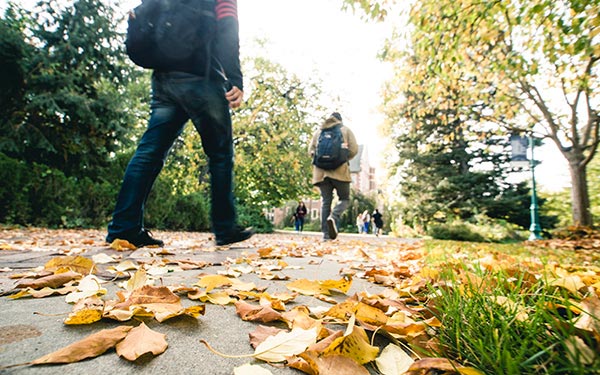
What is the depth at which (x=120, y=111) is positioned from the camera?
28.6ft

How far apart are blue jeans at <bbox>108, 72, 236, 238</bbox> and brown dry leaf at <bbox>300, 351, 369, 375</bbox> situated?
2.16 metres

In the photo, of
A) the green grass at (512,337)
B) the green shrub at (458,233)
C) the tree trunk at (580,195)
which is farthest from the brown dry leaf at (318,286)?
the green shrub at (458,233)

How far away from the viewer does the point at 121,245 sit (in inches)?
92.3

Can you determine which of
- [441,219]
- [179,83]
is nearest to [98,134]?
[179,83]

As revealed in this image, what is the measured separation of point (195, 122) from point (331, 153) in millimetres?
2831

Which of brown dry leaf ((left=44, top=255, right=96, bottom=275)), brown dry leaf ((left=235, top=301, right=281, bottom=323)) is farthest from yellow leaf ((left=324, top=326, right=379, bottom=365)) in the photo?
brown dry leaf ((left=44, top=255, right=96, bottom=275))

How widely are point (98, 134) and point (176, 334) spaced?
9724mm

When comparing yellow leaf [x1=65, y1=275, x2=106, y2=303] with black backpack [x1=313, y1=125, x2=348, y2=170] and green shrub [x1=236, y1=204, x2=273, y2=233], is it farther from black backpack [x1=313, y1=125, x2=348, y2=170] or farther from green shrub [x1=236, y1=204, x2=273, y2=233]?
green shrub [x1=236, y1=204, x2=273, y2=233]

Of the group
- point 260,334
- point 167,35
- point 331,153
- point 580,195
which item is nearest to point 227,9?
point 167,35

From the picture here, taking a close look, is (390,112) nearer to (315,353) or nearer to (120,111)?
(120,111)

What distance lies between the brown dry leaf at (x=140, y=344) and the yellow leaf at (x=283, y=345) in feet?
0.70

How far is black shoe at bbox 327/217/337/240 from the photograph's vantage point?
5.07 m

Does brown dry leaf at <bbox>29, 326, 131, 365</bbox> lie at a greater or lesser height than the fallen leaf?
lesser

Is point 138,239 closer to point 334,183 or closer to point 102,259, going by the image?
point 102,259
